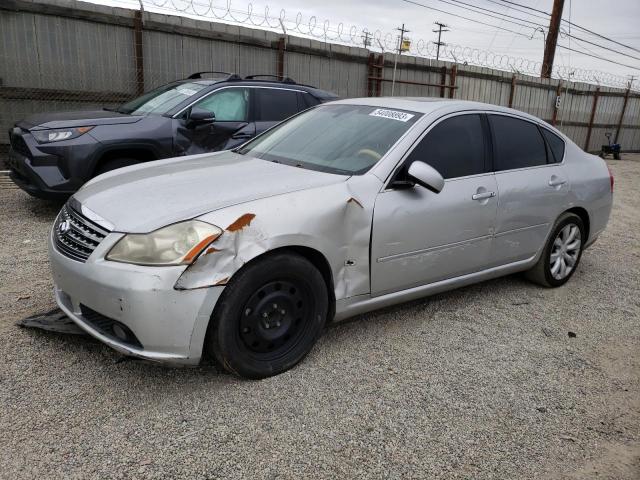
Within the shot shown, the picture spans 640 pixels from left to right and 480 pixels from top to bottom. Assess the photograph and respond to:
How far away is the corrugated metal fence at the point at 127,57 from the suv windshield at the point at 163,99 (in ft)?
9.03

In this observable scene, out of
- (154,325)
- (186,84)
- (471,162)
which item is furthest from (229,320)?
(186,84)

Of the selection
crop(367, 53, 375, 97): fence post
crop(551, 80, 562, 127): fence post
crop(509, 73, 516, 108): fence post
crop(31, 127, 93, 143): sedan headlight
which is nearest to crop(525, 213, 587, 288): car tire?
crop(31, 127, 93, 143): sedan headlight

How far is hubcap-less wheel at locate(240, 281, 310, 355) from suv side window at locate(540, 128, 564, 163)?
2.78 meters

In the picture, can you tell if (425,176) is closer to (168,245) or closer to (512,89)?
(168,245)

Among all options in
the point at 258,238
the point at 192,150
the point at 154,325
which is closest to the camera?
the point at 154,325

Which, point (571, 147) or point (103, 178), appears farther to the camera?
point (571, 147)

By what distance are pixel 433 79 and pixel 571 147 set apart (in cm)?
1056

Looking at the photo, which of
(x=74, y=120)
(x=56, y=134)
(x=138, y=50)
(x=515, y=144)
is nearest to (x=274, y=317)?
(x=515, y=144)

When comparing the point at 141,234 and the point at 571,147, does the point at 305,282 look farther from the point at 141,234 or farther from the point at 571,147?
the point at 571,147

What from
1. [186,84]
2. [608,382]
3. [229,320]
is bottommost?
[608,382]

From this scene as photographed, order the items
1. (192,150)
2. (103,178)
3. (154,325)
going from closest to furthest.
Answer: (154,325) → (103,178) → (192,150)

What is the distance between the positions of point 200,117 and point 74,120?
1341 millimetres

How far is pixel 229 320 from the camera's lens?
284 cm

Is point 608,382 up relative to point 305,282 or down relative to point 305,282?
down
